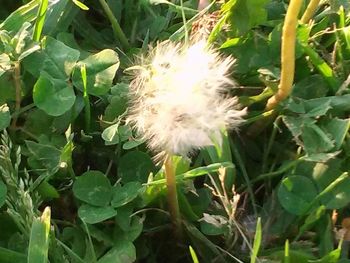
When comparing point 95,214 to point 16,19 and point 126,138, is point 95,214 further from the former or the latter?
Result: point 16,19

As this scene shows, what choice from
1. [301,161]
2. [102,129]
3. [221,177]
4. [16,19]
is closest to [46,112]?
[102,129]

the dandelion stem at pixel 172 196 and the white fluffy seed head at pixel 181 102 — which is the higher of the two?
the white fluffy seed head at pixel 181 102

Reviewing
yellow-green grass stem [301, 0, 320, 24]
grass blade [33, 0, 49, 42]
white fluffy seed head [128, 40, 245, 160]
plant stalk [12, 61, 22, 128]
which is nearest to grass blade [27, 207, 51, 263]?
white fluffy seed head [128, 40, 245, 160]

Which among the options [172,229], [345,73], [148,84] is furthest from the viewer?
[345,73]

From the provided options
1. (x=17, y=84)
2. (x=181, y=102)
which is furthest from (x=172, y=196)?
(x=17, y=84)

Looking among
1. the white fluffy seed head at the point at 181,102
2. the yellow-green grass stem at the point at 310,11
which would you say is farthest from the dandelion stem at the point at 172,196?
the yellow-green grass stem at the point at 310,11

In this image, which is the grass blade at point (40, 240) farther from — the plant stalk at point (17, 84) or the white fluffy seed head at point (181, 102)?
the plant stalk at point (17, 84)
